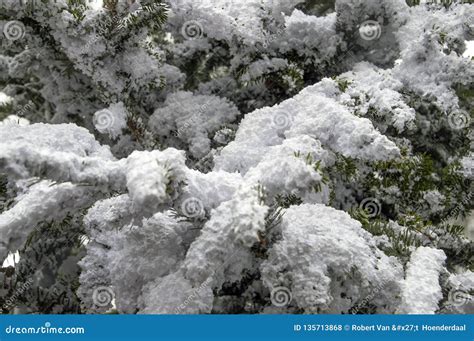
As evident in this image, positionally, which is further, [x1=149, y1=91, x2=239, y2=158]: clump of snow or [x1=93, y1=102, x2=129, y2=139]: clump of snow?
[x1=149, y1=91, x2=239, y2=158]: clump of snow

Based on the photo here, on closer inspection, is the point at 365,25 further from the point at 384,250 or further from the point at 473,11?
the point at 384,250

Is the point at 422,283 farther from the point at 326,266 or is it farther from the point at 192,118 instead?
the point at 192,118

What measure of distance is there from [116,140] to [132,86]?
442mm

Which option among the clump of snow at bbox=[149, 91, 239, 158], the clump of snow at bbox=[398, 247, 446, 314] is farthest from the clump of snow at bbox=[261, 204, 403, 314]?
the clump of snow at bbox=[149, 91, 239, 158]

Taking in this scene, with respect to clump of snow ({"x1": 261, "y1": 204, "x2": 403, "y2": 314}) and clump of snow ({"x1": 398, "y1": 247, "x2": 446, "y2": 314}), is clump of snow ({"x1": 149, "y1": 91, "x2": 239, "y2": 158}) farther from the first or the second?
clump of snow ({"x1": 398, "y1": 247, "x2": 446, "y2": 314})

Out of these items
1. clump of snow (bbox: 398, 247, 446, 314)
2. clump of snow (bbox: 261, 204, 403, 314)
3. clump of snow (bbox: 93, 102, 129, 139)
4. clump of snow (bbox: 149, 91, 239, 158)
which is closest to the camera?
clump of snow (bbox: 261, 204, 403, 314)

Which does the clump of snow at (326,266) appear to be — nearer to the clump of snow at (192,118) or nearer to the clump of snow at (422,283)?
the clump of snow at (422,283)

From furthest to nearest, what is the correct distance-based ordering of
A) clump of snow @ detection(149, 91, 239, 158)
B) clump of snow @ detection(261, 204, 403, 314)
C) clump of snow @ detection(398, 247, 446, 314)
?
clump of snow @ detection(149, 91, 239, 158) → clump of snow @ detection(398, 247, 446, 314) → clump of snow @ detection(261, 204, 403, 314)

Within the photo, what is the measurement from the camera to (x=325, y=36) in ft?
13.5

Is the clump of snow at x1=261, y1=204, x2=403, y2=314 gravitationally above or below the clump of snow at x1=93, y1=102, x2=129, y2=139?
above

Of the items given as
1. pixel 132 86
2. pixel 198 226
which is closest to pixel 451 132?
pixel 198 226

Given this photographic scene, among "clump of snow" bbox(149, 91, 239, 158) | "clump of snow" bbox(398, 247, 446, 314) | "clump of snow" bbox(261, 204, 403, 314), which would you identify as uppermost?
"clump of snow" bbox(261, 204, 403, 314)

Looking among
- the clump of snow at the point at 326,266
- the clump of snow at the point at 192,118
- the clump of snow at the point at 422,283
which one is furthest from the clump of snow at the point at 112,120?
the clump of snow at the point at 422,283

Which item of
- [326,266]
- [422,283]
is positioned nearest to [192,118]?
[326,266]
